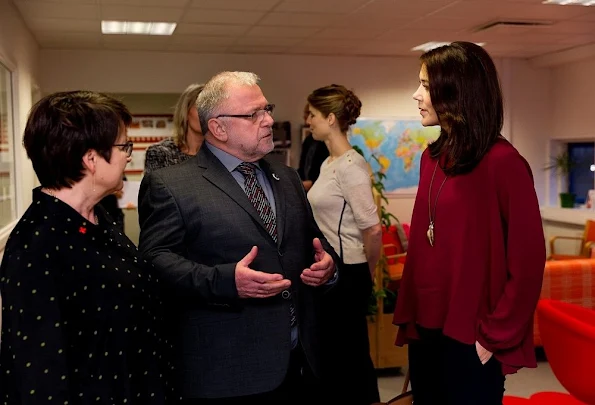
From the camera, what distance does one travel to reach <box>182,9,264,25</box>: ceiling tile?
5.65m

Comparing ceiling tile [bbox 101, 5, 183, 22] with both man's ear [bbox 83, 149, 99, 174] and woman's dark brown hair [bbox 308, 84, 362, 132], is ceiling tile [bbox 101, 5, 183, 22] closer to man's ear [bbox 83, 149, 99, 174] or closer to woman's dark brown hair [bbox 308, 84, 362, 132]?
woman's dark brown hair [bbox 308, 84, 362, 132]

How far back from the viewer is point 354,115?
3621 millimetres

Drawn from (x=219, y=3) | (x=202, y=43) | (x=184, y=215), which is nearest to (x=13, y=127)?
(x=219, y=3)

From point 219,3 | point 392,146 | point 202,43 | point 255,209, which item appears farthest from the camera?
point 392,146

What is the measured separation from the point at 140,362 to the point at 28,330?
34cm

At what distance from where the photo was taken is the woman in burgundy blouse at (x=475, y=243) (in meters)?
1.91

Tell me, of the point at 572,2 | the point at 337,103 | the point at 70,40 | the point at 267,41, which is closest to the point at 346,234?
the point at 337,103

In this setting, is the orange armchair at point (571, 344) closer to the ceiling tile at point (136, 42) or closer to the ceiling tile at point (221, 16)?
the ceiling tile at point (221, 16)

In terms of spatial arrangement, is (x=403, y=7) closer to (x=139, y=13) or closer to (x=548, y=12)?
(x=548, y=12)

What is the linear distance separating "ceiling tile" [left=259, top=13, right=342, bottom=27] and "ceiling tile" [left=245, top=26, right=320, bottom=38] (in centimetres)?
20

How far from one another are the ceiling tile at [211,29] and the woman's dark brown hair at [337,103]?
298 cm

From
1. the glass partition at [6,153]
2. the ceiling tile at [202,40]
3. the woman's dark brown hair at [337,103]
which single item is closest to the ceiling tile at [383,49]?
the ceiling tile at [202,40]

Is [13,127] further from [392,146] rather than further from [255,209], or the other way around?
[392,146]

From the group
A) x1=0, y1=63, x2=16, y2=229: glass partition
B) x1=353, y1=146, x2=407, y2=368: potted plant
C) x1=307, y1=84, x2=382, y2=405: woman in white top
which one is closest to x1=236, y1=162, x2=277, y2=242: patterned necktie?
x1=307, y1=84, x2=382, y2=405: woman in white top
